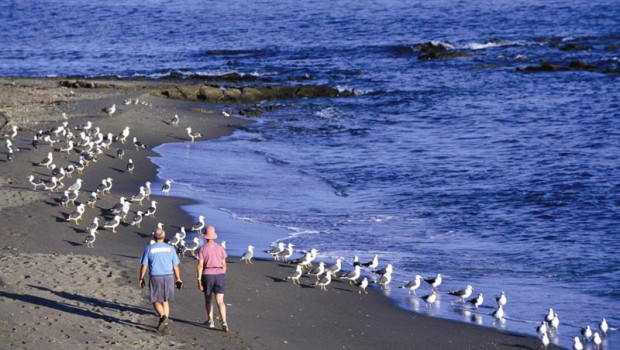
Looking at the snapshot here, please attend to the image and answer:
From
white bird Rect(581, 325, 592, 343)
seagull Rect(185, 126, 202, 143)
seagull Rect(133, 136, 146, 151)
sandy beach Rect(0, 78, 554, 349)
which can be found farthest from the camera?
seagull Rect(185, 126, 202, 143)

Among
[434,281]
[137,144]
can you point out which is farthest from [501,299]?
[137,144]

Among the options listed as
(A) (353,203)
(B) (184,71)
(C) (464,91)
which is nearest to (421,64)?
(C) (464,91)

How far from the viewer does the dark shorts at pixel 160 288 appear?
14.8 metres

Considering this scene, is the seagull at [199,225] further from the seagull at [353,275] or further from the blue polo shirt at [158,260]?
the blue polo shirt at [158,260]

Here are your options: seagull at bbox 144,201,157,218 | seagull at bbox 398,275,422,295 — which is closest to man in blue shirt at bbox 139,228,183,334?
seagull at bbox 398,275,422,295

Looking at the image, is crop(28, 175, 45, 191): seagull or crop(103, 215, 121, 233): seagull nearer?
crop(103, 215, 121, 233): seagull

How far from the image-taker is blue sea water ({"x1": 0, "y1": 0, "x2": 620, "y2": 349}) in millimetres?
21562

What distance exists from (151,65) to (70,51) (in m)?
12.2

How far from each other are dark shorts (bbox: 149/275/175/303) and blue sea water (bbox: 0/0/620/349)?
529cm

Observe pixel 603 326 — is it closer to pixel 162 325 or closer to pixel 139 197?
pixel 162 325

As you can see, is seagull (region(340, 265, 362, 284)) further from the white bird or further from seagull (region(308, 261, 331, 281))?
the white bird

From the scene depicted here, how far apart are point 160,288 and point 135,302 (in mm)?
1497

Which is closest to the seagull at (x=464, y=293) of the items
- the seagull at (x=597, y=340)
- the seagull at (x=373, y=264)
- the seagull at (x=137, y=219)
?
the seagull at (x=373, y=264)

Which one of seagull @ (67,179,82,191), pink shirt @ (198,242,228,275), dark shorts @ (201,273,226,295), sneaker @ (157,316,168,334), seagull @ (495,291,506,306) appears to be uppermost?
pink shirt @ (198,242,228,275)
